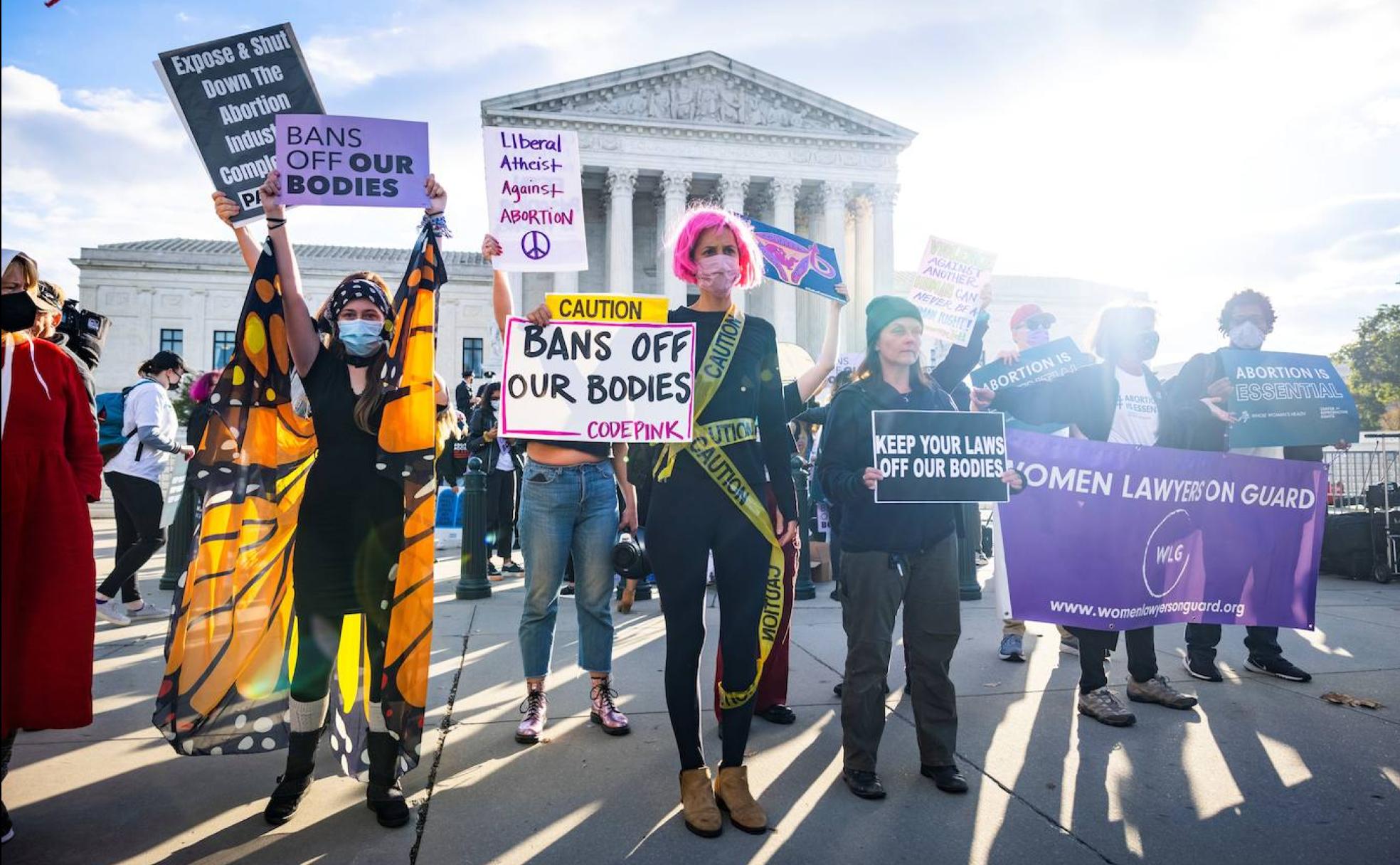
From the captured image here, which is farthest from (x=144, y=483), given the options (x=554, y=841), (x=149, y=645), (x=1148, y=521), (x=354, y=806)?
(x=1148, y=521)

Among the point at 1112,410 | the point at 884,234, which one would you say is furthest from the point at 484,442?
the point at 884,234

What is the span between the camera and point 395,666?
9.37ft

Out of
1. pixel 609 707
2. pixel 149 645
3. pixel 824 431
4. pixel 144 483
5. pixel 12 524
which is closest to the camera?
pixel 12 524

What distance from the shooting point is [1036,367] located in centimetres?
465

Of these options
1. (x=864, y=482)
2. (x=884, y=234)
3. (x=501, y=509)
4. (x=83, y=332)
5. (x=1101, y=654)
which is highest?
(x=884, y=234)

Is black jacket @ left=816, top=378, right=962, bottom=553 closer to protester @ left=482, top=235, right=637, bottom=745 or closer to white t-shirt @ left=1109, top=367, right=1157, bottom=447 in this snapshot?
protester @ left=482, top=235, right=637, bottom=745

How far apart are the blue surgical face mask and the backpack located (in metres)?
4.36

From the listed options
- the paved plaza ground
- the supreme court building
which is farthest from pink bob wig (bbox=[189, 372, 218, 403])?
the supreme court building

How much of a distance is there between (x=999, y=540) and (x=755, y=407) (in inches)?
96.2

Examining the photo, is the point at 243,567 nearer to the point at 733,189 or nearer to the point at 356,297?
the point at 356,297

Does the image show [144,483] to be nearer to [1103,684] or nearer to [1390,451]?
[1103,684]

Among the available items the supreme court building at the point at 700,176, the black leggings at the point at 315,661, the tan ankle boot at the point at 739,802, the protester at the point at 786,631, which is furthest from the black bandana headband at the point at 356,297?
the supreme court building at the point at 700,176

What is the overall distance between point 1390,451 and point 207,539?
11292 millimetres

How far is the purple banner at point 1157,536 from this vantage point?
3943 mm
